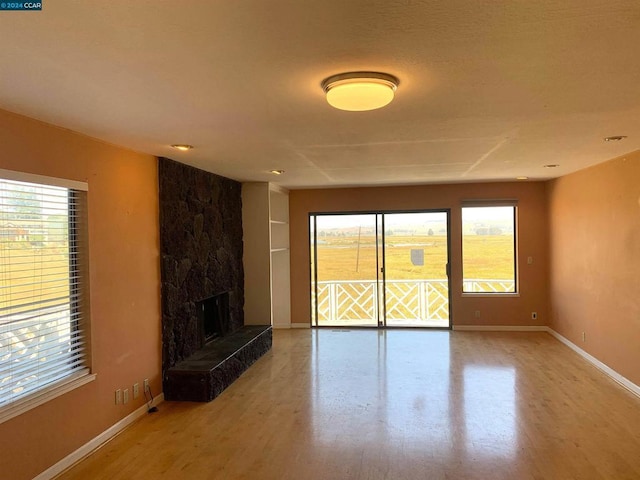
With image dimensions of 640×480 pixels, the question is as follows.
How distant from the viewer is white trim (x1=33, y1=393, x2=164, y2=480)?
2.73 metres

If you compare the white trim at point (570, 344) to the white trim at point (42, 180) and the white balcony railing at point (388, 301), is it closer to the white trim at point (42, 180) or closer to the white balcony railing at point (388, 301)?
the white balcony railing at point (388, 301)

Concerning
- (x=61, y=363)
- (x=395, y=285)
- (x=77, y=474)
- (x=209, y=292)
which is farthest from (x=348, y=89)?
(x=395, y=285)

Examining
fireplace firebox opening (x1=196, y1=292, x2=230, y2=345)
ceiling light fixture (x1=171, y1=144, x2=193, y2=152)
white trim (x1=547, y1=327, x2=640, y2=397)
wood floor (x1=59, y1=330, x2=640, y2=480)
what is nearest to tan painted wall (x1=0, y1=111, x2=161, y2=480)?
wood floor (x1=59, y1=330, x2=640, y2=480)

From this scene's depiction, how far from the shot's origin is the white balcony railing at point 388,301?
23.2 ft

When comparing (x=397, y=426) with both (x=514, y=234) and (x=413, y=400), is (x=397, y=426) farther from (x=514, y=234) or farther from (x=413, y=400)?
(x=514, y=234)

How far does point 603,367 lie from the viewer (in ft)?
15.3

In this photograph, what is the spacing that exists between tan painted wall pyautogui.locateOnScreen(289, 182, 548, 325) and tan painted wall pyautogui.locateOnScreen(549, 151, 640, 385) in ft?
1.28

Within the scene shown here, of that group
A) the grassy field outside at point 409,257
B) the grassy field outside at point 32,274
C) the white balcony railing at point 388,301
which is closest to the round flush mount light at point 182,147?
the grassy field outside at point 32,274

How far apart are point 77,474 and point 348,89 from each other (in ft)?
9.88

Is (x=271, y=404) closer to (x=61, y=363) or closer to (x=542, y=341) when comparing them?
(x=61, y=363)

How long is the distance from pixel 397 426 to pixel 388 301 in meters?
3.75

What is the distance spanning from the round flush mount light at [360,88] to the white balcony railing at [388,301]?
5.27 metres

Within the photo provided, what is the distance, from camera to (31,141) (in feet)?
8.56

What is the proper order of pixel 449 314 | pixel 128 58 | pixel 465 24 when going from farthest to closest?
pixel 449 314 → pixel 128 58 → pixel 465 24
